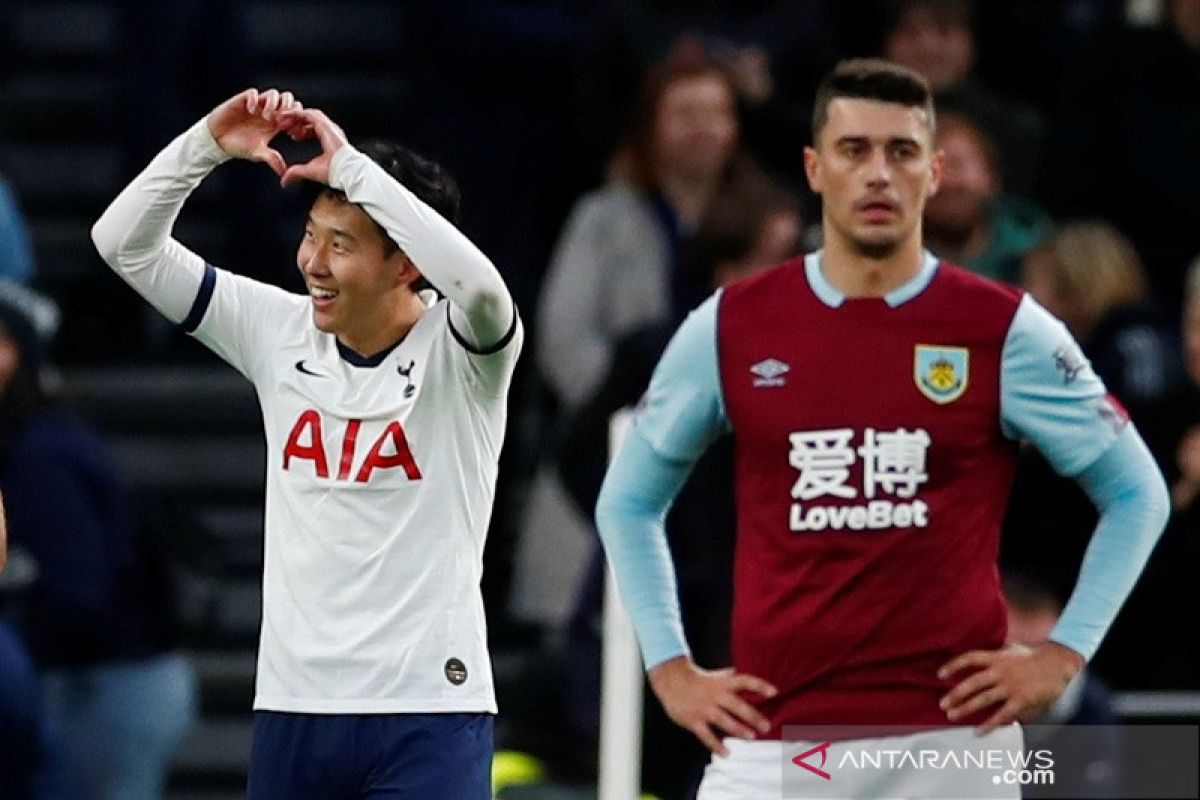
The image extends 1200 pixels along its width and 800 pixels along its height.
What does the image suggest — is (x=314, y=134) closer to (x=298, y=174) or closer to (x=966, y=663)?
(x=298, y=174)

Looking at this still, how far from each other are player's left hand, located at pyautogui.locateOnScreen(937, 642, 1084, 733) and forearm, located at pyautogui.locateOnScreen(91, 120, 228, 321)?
1.78 m

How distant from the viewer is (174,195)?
6.88 m

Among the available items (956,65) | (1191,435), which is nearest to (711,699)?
(1191,435)

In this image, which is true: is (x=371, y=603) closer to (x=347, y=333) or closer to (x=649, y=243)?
(x=347, y=333)

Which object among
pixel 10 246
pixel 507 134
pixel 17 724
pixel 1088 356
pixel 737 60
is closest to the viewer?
pixel 17 724

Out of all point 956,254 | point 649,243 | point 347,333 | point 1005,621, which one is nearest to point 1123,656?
point 956,254

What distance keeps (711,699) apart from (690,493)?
7.54 feet

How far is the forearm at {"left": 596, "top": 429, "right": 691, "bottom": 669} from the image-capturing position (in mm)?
7016

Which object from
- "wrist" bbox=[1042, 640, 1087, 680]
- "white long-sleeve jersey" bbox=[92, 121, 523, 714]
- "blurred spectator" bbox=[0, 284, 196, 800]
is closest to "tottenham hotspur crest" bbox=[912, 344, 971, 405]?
"wrist" bbox=[1042, 640, 1087, 680]

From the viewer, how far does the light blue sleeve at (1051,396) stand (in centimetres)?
676

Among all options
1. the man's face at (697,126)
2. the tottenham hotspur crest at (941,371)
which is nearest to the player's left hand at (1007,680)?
the tottenham hotspur crest at (941,371)

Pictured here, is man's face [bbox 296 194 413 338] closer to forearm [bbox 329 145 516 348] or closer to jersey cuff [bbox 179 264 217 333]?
forearm [bbox 329 145 516 348]

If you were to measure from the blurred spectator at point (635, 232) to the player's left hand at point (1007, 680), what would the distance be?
3.95 metres

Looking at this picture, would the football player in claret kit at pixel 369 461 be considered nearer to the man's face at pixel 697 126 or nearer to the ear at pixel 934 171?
the ear at pixel 934 171
